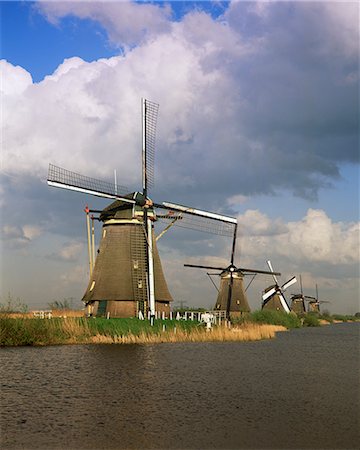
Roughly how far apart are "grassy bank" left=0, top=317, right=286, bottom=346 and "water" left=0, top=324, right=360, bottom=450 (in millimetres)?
1665

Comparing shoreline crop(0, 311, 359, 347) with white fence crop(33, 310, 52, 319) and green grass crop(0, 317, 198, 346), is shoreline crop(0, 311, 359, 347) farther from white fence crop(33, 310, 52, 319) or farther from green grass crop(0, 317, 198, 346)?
white fence crop(33, 310, 52, 319)

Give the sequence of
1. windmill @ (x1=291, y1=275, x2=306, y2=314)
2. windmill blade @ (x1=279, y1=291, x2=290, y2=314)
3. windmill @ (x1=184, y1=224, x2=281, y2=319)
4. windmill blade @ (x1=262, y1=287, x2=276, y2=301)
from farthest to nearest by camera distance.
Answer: windmill @ (x1=291, y1=275, x2=306, y2=314)
windmill blade @ (x1=262, y1=287, x2=276, y2=301)
windmill blade @ (x1=279, y1=291, x2=290, y2=314)
windmill @ (x1=184, y1=224, x2=281, y2=319)

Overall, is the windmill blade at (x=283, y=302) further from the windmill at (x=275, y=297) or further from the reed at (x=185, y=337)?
the reed at (x=185, y=337)

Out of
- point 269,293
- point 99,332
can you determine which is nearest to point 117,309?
point 99,332

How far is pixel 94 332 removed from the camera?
2847 cm

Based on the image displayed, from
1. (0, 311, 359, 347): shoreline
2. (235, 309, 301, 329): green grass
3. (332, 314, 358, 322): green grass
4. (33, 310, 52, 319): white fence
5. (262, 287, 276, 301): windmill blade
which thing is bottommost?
(332, 314, 358, 322): green grass

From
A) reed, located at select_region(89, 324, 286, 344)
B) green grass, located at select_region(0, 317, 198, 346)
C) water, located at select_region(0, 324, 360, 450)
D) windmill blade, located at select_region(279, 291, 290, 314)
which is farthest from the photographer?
windmill blade, located at select_region(279, 291, 290, 314)

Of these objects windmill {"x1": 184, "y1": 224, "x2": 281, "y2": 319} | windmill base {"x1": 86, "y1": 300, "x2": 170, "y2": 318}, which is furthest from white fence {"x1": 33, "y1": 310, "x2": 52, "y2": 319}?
windmill {"x1": 184, "y1": 224, "x2": 281, "y2": 319}

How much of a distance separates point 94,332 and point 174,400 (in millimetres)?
14742

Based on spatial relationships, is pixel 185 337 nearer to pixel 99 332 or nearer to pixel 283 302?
pixel 99 332

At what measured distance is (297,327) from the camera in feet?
193

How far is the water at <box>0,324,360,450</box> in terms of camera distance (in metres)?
10.7

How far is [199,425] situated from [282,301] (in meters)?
60.8

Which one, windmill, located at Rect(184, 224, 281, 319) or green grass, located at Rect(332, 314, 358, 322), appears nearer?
windmill, located at Rect(184, 224, 281, 319)
